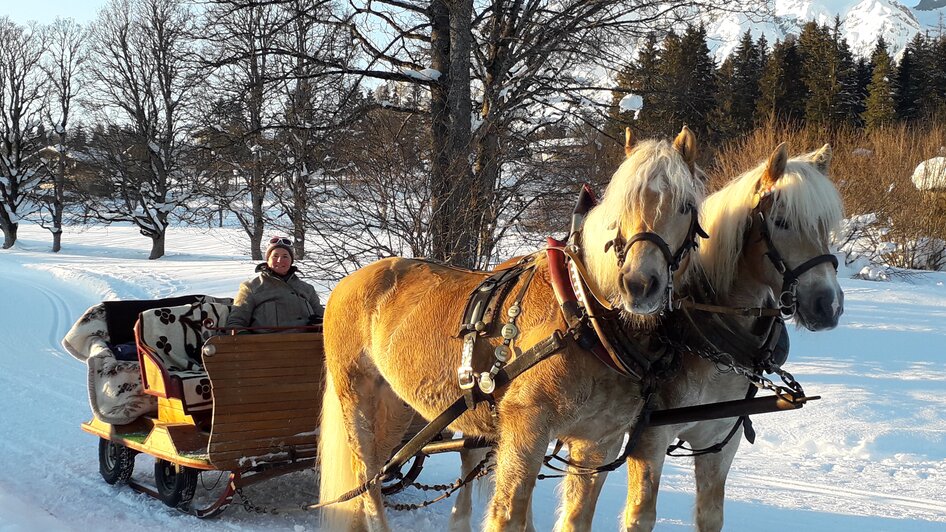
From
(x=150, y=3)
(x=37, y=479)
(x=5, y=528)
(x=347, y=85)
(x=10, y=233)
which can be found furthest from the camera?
(x=10, y=233)

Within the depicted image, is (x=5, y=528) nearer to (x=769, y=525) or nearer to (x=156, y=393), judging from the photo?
(x=156, y=393)

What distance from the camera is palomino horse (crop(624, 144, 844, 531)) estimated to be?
2.97 m

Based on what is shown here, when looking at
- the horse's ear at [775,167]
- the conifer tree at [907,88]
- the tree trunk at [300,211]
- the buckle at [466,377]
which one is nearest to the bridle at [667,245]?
the horse's ear at [775,167]

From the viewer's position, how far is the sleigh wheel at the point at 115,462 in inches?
205

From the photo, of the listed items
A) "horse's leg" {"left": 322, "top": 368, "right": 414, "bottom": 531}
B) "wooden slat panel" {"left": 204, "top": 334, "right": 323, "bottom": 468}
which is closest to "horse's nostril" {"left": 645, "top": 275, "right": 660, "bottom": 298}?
"horse's leg" {"left": 322, "top": 368, "right": 414, "bottom": 531}

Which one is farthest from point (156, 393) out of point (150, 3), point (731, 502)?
point (150, 3)

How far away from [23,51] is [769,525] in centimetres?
3813

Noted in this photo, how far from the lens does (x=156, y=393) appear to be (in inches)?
192

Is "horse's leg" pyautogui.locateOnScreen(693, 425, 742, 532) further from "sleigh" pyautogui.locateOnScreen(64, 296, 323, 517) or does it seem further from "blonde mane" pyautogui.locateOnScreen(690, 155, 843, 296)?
"sleigh" pyautogui.locateOnScreen(64, 296, 323, 517)

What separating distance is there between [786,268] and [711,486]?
48.4 inches

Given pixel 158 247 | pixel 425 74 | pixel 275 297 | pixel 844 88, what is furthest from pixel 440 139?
pixel 844 88

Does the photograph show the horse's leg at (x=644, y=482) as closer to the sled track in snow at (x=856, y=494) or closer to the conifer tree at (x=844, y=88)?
the sled track in snow at (x=856, y=494)

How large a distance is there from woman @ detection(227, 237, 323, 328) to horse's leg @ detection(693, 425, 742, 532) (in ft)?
9.49

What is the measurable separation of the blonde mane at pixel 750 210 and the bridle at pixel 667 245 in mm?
326
